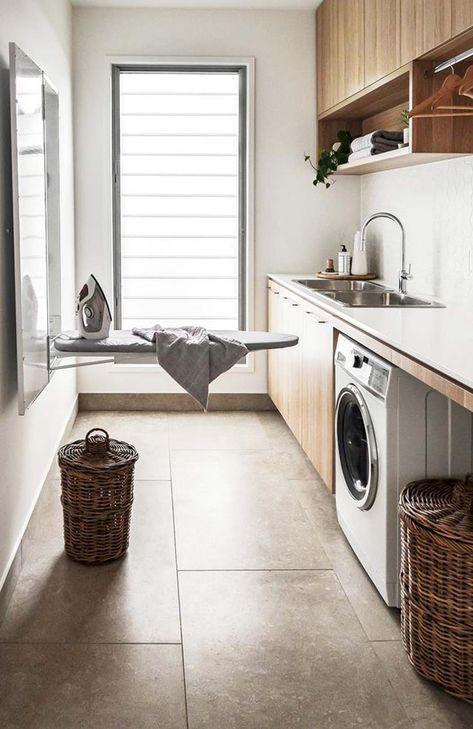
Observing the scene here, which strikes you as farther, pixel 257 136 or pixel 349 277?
pixel 257 136

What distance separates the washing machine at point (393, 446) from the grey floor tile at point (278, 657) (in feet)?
0.76

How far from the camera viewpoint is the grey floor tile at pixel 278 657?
7.89 feet

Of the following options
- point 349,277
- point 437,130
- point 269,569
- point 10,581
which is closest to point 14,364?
point 10,581

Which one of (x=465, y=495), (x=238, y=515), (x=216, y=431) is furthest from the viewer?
(x=216, y=431)

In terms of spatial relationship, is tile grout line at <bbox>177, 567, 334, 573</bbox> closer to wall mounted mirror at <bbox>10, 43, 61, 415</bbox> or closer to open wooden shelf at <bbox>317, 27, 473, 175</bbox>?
wall mounted mirror at <bbox>10, 43, 61, 415</bbox>

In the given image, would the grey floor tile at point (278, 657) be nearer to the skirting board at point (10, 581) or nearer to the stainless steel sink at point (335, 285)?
the skirting board at point (10, 581)

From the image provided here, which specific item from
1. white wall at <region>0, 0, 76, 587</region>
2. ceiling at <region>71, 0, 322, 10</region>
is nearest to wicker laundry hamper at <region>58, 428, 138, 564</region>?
white wall at <region>0, 0, 76, 587</region>

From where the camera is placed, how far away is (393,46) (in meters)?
3.93

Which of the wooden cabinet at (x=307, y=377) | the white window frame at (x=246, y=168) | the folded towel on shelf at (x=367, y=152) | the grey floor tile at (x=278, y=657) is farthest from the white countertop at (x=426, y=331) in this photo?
the white window frame at (x=246, y=168)

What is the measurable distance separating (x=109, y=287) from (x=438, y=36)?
3.24 meters

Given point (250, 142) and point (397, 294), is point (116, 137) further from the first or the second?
point (397, 294)

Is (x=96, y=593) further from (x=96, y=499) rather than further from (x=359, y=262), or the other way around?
(x=359, y=262)

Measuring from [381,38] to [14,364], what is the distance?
2.23 m

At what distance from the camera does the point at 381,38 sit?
4.13 meters
